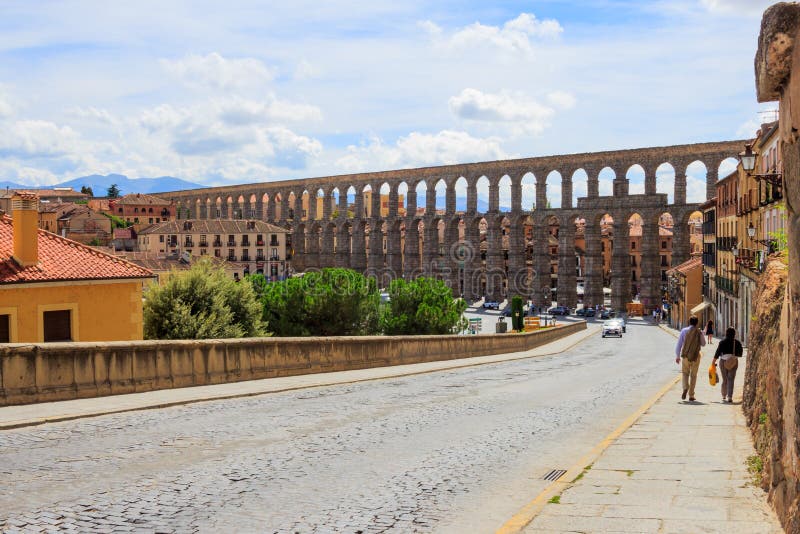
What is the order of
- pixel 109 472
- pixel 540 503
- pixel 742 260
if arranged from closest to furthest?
pixel 540 503
pixel 109 472
pixel 742 260

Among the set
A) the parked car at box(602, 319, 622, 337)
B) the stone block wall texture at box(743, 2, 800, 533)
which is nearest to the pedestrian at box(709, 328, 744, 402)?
the stone block wall texture at box(743, 2, 800, 533)

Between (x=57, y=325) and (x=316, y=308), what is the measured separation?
3159 centimetres

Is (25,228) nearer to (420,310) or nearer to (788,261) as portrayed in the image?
(788,261)

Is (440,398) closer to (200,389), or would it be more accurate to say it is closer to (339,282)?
(200,389)

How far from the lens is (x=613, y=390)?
68.2 ft

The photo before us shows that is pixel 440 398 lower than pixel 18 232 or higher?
lower

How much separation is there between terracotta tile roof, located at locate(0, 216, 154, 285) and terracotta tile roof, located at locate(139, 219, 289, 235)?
93.2 metres

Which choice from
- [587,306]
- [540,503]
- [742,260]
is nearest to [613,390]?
[540,503]

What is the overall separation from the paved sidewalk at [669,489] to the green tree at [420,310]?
47846mm

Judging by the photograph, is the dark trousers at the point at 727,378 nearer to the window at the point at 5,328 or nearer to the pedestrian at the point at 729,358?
the pedestrian at the point at 729,358

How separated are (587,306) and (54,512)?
94442mm

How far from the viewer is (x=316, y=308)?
52.2m

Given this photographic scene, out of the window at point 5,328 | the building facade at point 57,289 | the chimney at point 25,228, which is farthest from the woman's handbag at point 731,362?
the chimney at point 25,228

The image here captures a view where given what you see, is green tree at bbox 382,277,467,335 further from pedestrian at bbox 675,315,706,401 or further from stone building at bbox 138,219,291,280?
stone building at bbox 138,219,291,280
